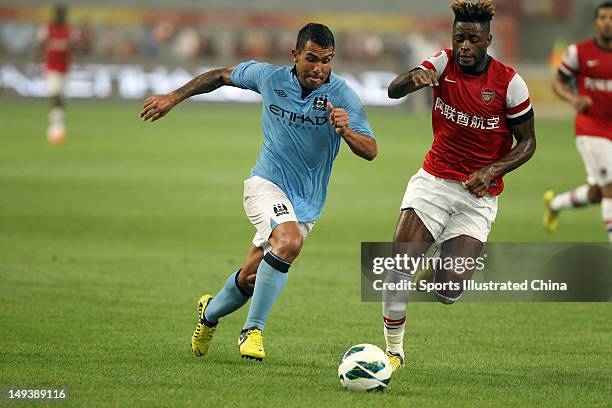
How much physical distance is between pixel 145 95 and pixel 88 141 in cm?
1063

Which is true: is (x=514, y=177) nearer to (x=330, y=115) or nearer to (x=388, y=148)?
(x=388, y=148)

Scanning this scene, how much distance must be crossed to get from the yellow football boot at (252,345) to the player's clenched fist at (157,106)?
5.26 ft

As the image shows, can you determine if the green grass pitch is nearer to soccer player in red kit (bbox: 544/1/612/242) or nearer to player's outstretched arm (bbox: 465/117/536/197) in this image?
player's outstretched arm (bbox: 465/117/536/197)

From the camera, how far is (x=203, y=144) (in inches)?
1033

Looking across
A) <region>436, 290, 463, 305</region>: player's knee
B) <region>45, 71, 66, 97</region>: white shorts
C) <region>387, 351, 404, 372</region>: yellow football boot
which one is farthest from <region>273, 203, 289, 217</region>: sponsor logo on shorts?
<region>45, 71, 66, 97</region>: white shorts

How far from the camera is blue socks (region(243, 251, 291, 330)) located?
303 inches

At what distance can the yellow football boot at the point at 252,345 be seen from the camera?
761cm

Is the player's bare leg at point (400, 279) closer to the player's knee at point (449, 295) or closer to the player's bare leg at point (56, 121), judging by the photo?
the player's knee at point (449, 295)

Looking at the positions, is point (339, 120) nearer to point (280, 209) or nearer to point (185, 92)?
point (280, 209)

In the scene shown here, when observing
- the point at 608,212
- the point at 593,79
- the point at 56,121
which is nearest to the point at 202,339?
the point at 608,212

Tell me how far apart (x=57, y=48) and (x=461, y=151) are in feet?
66.4

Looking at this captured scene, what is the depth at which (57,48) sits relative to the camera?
88.2 feet

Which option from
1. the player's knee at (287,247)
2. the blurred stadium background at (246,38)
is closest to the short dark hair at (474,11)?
the player's knee at (287,247)

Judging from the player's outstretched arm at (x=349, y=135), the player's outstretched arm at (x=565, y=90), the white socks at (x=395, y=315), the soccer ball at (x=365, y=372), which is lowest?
the soccer ball at (x=365, y=372)
